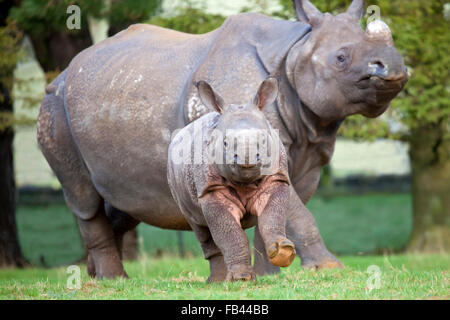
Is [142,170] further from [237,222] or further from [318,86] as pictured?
[237,222]

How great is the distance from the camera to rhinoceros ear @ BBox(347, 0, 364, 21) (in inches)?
314

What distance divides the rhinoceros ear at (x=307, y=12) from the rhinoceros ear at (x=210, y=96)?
6.46 feet

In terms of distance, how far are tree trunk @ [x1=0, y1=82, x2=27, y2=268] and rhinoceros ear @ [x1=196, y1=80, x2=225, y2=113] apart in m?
8.61

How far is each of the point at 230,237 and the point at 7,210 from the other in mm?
9392

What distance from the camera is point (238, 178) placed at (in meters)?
5.86

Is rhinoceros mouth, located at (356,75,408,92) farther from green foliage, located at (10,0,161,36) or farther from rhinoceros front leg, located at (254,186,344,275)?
green foliage, located at (10,0,161,36)

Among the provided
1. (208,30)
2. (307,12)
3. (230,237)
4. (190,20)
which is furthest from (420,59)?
(230,237)

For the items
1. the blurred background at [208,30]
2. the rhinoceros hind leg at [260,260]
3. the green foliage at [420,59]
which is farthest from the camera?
the green foliage at [420,59]

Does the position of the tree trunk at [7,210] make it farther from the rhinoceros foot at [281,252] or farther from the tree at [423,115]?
the rhinoceros foot at [281,252]

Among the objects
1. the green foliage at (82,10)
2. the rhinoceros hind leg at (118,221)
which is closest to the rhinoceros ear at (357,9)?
the rhinoceros hind leg at (118,221)

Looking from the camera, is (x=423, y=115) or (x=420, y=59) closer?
(x=423, y=115)

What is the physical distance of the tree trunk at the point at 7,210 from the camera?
47.2 feet

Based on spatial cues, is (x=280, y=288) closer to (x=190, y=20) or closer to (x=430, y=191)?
(x=190, y=20)

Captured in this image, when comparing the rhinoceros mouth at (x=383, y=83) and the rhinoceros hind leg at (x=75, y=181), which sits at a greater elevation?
the rhinoceros mouth at (x=383, y=83)
